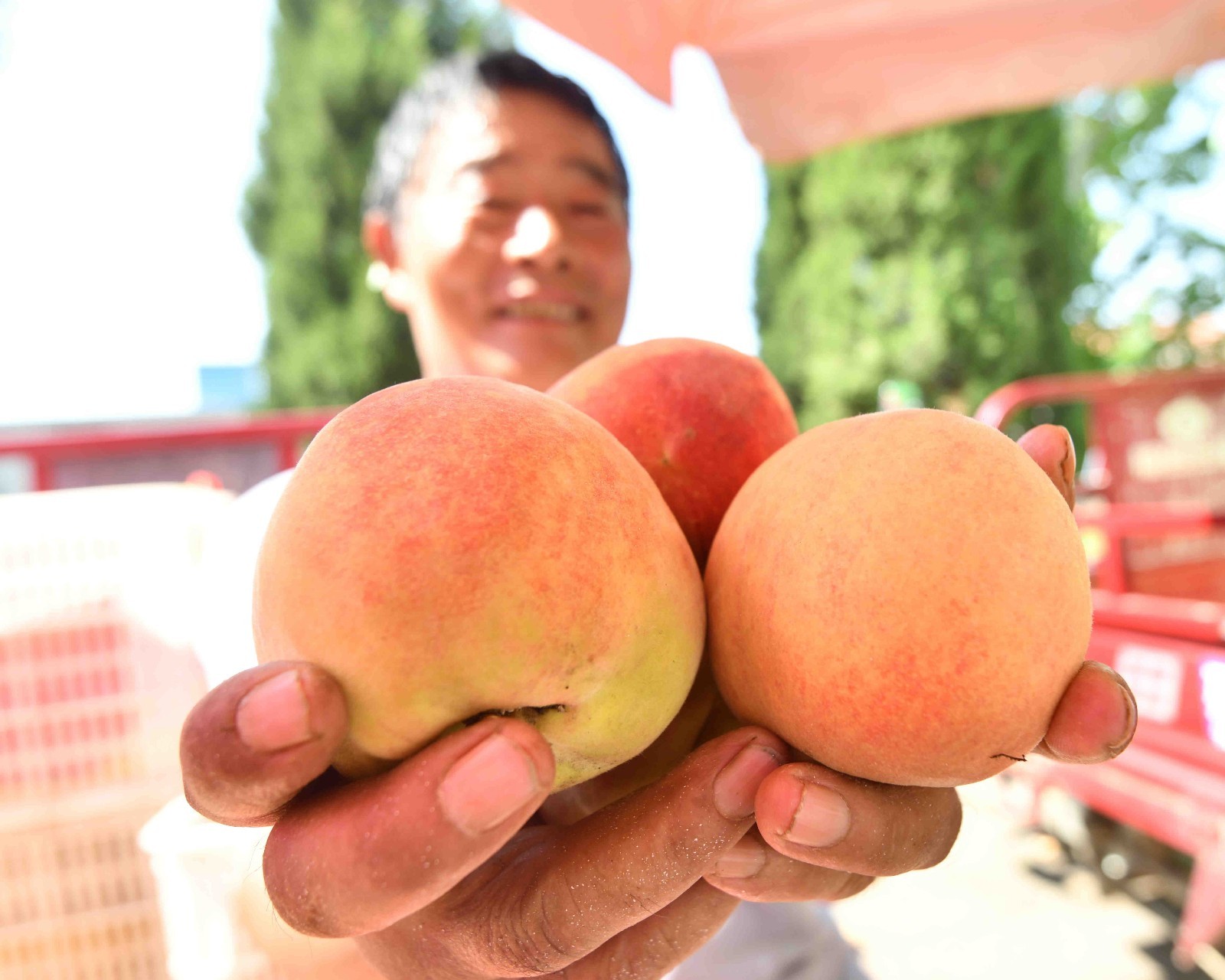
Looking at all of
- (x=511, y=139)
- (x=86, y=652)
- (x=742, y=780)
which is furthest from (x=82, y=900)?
(x=511, y=139)

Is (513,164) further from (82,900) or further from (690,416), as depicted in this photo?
(82,900)

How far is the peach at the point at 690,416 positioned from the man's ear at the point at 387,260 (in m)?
1.39

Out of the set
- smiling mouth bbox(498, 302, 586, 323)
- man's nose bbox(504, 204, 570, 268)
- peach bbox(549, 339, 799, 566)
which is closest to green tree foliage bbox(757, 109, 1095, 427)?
smiling mouth bbox(498, 302, 586, 323)

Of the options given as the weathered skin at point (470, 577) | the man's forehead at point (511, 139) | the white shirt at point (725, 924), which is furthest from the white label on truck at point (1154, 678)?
the weathered skin at point (470, 577)

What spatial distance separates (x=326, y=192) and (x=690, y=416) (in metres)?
9.65

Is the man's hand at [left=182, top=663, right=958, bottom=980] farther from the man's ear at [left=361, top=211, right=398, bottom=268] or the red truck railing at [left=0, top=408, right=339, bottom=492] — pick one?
the man's ear at [left=361, top=211, right=398, bottom=268]

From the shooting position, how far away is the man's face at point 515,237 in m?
1.87

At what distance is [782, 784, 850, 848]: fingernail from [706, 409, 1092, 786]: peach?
34mm

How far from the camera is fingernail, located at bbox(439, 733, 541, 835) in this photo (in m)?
0.55

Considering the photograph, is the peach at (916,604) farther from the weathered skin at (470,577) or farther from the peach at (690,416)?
the peach at (690,416)

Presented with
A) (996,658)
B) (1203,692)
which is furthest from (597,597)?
(1203,692)

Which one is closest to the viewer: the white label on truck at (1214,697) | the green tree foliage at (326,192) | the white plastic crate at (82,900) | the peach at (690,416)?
the peach at (690,416)

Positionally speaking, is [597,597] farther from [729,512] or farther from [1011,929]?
[1011,929]

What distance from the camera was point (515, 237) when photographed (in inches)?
73.5
